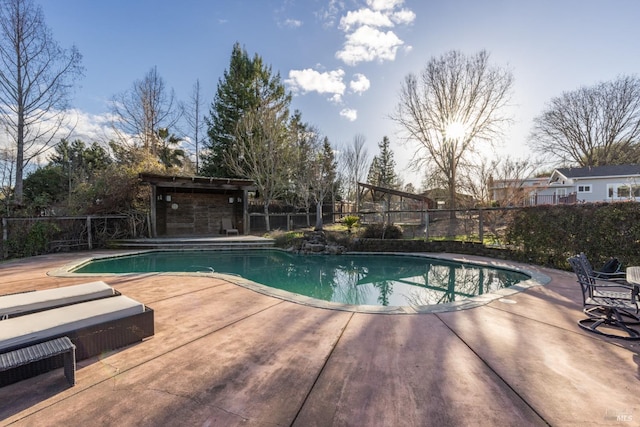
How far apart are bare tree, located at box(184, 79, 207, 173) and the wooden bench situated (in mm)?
21360

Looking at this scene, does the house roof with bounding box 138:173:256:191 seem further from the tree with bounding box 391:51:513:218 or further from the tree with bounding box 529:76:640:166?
the tree with bounding box 529:76:640:166

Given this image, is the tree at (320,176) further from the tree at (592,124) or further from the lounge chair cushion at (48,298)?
the tree at (592,124)

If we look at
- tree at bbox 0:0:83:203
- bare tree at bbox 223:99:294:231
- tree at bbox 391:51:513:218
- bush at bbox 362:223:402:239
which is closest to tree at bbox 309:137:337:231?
bare tree at bbox 223:99:294:231

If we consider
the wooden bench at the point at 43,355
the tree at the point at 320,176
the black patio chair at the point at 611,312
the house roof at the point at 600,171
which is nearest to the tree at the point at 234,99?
the tree at the point at 320,176

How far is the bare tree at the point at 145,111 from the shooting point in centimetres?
1825

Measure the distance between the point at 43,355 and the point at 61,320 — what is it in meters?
0.52

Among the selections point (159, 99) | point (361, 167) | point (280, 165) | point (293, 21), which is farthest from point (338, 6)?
point (361, 167)

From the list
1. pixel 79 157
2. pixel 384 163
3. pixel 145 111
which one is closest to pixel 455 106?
pixel 145 111

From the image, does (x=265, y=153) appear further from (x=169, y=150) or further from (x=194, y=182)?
(x=169, y=150)

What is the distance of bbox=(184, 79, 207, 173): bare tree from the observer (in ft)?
71.1

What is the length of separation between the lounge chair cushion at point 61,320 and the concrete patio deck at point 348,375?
0.34 metres

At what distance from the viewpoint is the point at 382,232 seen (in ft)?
36.3

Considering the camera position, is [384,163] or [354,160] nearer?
[354,160]

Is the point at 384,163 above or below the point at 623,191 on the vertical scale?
above
